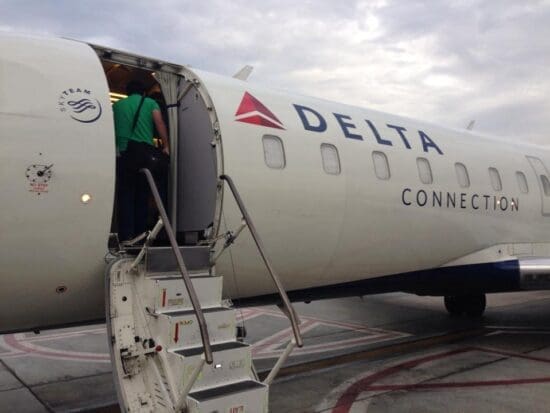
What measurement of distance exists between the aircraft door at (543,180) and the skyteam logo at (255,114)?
6684mm

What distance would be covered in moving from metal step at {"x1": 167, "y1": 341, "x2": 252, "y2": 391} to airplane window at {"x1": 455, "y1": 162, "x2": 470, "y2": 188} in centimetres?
556

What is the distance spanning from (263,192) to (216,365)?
222cm

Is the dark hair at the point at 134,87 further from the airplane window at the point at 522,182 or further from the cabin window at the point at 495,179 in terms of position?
the airplane window at the point at 522,182

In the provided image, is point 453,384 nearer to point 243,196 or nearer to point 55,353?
point 243,196

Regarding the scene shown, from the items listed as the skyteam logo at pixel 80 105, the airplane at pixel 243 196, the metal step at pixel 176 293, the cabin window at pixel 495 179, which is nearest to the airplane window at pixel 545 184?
the airplane at pixel 243 196

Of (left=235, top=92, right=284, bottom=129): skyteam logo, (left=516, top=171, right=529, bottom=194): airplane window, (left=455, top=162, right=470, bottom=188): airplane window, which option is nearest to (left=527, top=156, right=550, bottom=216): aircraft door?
(left=516, top=171, right=529, bottom=194): airplane window

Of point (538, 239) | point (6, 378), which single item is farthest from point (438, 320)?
point (6, 378)

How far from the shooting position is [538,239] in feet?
33.8

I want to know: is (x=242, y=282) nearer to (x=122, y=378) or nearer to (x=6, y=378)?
(x=122, y=378)

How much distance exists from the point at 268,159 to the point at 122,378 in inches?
110

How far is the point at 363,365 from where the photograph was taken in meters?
8.42

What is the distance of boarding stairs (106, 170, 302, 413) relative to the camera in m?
4.00

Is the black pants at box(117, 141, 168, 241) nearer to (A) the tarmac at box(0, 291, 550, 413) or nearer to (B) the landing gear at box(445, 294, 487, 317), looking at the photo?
(A) the tarmac at box(0, 291, 550, 413)

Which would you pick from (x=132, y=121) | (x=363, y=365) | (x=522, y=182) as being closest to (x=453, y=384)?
(x=363, y=365)
